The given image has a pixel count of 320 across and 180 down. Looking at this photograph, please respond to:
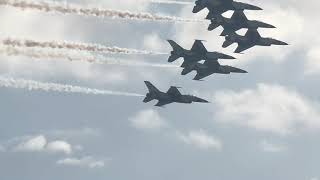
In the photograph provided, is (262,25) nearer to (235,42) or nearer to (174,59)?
(235,42)

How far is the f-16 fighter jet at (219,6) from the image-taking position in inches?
5635

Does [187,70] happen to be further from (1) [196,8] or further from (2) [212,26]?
(1) [196,8]

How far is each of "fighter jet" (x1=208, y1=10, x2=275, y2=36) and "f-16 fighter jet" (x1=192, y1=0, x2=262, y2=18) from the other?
7.09ft

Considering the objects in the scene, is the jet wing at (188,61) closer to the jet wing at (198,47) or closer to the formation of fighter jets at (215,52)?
the formation of fighter jets at (215,52)

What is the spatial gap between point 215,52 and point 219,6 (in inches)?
361

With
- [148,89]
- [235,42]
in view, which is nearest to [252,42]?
[235,42]

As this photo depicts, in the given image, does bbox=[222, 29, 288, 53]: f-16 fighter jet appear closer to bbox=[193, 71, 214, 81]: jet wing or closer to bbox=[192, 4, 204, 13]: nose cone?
bbox=[193, 71, 214, 81]: jet wing

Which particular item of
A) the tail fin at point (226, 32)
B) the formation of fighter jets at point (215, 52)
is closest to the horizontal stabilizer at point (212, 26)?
the formation of fighter jets at point (215, 52)

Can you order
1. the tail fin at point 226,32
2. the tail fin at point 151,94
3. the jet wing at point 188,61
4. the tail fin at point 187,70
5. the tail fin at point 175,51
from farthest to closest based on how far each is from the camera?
the tail fin at point 187,70, the tail fin at point 226,32, the jet wing at point 188,61, the tail fin at point 151,94, the tail fin at point 175,51

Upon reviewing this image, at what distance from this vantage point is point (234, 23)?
149625 mm

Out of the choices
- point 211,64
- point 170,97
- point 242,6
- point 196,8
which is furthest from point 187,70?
point 242,6

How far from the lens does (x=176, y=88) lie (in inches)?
5861

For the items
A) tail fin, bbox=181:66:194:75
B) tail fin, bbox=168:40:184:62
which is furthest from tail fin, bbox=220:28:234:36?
tail fin, bbox=168:40:184:62

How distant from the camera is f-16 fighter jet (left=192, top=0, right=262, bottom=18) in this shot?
14312 centimetres
